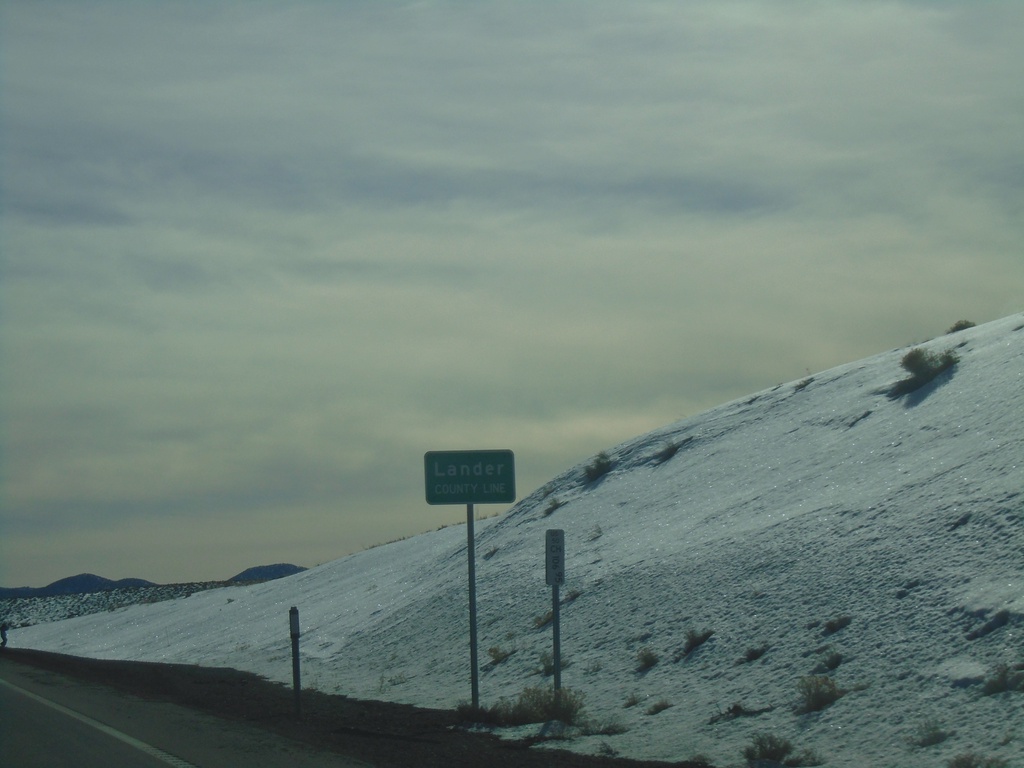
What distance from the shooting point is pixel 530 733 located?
13.2m

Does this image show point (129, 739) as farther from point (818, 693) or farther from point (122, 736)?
point (818, 693)

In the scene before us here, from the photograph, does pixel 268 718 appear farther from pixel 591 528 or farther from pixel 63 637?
pixel 63 637

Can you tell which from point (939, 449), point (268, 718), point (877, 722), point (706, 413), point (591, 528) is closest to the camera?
point (877, 722)

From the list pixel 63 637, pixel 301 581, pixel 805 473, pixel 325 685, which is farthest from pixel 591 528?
pixel 63 637

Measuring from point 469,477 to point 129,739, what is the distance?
617 centimetres

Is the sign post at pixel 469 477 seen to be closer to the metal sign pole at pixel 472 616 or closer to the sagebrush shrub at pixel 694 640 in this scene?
the metal sign pole at pixel 472 616

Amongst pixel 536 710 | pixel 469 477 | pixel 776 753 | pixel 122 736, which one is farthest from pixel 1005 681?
pixel 122 736

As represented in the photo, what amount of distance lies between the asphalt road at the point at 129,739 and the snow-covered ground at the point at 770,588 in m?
3.55

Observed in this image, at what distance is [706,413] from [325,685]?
1473 centimetres

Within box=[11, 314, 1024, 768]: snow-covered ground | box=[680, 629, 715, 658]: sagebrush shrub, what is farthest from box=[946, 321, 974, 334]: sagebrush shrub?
box=[680, 629, 715, 658]: sagebrush shrub

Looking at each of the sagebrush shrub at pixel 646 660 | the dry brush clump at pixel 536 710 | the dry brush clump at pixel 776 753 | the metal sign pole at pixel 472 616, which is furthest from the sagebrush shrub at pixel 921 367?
the dry brush clump at pixel 776 753

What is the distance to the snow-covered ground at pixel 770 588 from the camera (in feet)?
37.0

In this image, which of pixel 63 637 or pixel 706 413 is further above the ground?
pixel 706 413

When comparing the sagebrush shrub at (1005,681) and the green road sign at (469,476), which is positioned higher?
the green road sign at (469,476)
